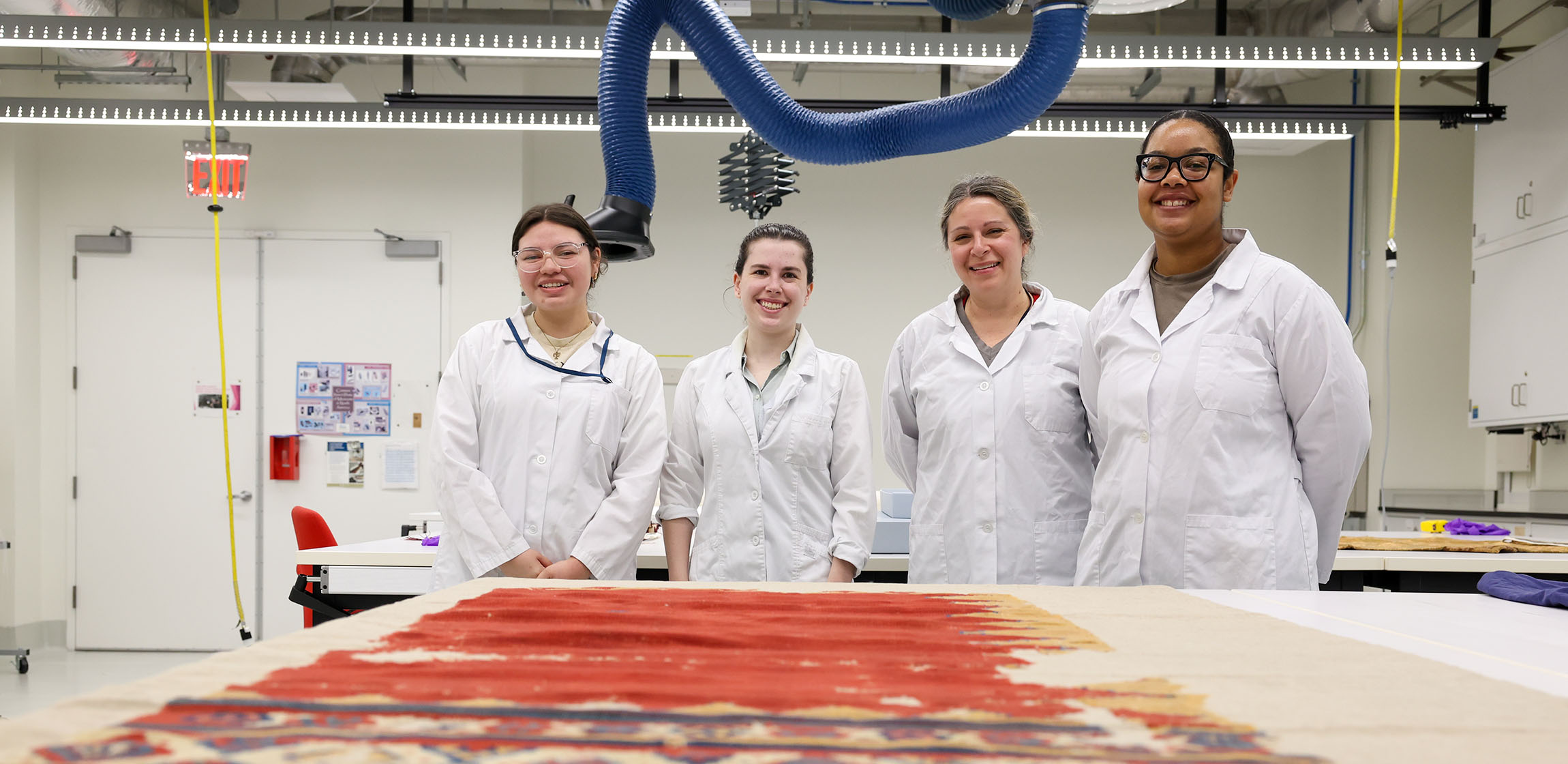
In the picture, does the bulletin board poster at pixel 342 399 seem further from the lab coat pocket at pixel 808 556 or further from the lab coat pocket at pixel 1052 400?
the lab coat pocket at pixel 1052 400

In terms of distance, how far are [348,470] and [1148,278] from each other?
4.78m

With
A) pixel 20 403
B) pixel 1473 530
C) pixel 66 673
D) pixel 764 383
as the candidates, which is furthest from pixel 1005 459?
pixel 20 403

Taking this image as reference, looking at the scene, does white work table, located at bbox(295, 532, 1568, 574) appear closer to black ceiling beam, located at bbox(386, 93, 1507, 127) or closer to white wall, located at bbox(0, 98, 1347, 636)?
black ceiling beam, located at bbox(386, 93, 1507, 127)

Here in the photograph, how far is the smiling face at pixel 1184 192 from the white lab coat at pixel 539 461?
1072 millimetres

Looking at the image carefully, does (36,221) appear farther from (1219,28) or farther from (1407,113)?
(1407,113)

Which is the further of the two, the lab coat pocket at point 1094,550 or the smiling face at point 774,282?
the smiling face at point 774,282

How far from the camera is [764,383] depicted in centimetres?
231

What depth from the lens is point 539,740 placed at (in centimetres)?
68

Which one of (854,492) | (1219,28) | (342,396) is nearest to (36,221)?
(342,396)

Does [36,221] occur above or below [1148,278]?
above

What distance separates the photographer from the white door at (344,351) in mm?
5512

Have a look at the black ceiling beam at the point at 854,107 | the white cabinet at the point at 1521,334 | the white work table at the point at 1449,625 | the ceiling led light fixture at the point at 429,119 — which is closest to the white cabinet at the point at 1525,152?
the white cabinet at the point at 1521,334

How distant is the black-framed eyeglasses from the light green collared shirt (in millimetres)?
886

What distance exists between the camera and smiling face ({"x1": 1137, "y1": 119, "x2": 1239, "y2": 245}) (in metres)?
1.76
